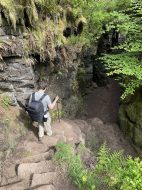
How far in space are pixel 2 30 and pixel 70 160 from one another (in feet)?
14.8

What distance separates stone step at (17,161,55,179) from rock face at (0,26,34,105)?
299 centimetres


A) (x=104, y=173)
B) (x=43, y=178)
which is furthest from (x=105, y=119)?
(x=43, y=178)

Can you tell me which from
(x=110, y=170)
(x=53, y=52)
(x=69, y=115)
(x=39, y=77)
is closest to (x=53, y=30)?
(x=53, y=52)

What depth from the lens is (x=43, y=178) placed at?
26.9ft

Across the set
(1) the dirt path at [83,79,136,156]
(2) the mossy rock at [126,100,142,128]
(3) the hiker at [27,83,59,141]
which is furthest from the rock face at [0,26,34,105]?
(2) the mossy rock at [126,100,142,128]

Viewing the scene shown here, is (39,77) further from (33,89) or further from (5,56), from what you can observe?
(5,56)

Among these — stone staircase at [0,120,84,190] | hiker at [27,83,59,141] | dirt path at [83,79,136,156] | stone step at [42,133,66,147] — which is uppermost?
hiker at [27,83,59,141]

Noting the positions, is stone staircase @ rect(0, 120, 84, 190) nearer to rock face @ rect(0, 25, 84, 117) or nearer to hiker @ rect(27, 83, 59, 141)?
hiker @ rect(27, 83, 59, 141)

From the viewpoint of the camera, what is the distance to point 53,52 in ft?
38.2

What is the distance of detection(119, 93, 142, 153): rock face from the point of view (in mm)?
13383

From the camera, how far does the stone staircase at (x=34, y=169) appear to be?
316 inches

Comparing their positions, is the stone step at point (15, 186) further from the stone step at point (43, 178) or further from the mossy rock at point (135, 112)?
the mossy rock at point (135, 112)

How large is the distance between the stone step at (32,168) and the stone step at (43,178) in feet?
0.86

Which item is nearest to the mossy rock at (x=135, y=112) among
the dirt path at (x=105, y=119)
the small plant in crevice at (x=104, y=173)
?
the dirt path at (x=105, y=119)
